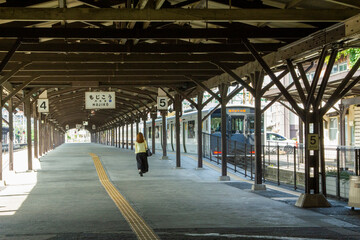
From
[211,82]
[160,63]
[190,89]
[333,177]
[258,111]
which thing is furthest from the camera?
[190,89]

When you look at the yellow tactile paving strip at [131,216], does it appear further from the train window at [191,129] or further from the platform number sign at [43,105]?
the train window at [191,129]

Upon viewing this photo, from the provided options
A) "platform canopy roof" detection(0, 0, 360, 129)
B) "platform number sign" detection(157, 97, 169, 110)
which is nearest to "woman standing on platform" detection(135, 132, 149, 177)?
"platform canopy roof" detection(0, 0, 360, 129)

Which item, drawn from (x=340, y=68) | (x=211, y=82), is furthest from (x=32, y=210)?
(x=340, y=68)

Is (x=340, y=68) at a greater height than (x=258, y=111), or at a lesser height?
greater

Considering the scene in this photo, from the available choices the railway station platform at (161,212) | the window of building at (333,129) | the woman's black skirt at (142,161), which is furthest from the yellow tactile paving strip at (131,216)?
the window of building at (333,129)

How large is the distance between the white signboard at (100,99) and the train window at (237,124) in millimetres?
7488

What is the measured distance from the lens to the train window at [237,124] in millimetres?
26938

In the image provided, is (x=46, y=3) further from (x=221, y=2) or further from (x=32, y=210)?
(x=32, y=210)

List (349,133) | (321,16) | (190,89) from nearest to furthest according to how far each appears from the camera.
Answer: (321,16) < (190,89) < (349,133)

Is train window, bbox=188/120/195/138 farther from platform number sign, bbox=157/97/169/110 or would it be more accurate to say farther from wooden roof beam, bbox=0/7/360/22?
wooden roof beam, bbox=0/7/360/22

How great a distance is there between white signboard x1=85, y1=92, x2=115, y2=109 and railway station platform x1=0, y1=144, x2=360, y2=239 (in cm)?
581

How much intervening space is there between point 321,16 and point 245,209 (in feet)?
13.1

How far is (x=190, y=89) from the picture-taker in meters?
21.5

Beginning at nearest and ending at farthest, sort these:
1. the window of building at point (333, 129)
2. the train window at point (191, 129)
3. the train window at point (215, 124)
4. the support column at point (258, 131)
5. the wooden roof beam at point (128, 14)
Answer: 1. the wooden roof beam at point (128, 14)
2. the support column at point (258, 131)
3. the train window at point (215, 124)
4. the train window at point (191, 129)
5. the window of building at point (333, 129)
